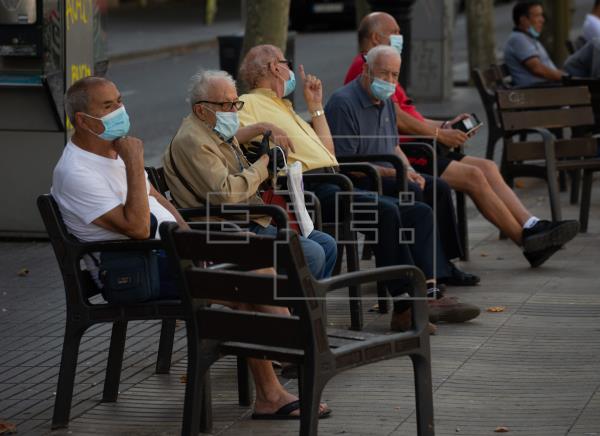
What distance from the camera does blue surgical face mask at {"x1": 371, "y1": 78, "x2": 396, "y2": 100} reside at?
8.04 meters

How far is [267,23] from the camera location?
35.6 feet

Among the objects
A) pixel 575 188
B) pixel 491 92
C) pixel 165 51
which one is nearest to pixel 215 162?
pixel 575 188

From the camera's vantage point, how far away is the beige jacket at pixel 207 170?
20.7 feet

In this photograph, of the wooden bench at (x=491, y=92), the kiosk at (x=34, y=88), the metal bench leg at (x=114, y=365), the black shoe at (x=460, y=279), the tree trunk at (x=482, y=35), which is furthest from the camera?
the tree trunk at (x=482, y=35)

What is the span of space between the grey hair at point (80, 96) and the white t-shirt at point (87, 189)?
0.14 metres

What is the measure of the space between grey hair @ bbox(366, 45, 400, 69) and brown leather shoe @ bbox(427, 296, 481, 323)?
153 centimetres

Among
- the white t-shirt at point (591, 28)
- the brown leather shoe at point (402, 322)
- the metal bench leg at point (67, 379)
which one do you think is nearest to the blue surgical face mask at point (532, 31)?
the white t-shirt at point (591, 28)

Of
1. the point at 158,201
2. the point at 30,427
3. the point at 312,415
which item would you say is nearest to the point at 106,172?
the point at 158,201

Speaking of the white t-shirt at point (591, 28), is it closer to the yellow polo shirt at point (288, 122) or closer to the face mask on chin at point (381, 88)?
the face mask on chin at point (381, 88)

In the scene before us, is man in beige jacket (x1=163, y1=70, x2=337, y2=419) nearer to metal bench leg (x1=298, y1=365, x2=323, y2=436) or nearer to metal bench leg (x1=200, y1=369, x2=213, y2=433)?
metal bench leg (x1=200, y1=369, x2=213, y2=433)

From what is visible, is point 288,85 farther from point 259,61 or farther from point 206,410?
point 206,410

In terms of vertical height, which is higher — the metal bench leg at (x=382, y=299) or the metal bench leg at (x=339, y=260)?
Answer: the metal bench leg at (x=339, y=260)

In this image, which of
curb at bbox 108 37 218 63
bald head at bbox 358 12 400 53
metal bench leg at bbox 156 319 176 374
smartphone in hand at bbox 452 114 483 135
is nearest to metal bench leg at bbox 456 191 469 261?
smartphone in hand at bbox 452 114 483 135

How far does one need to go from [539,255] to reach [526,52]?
5.11 meters
